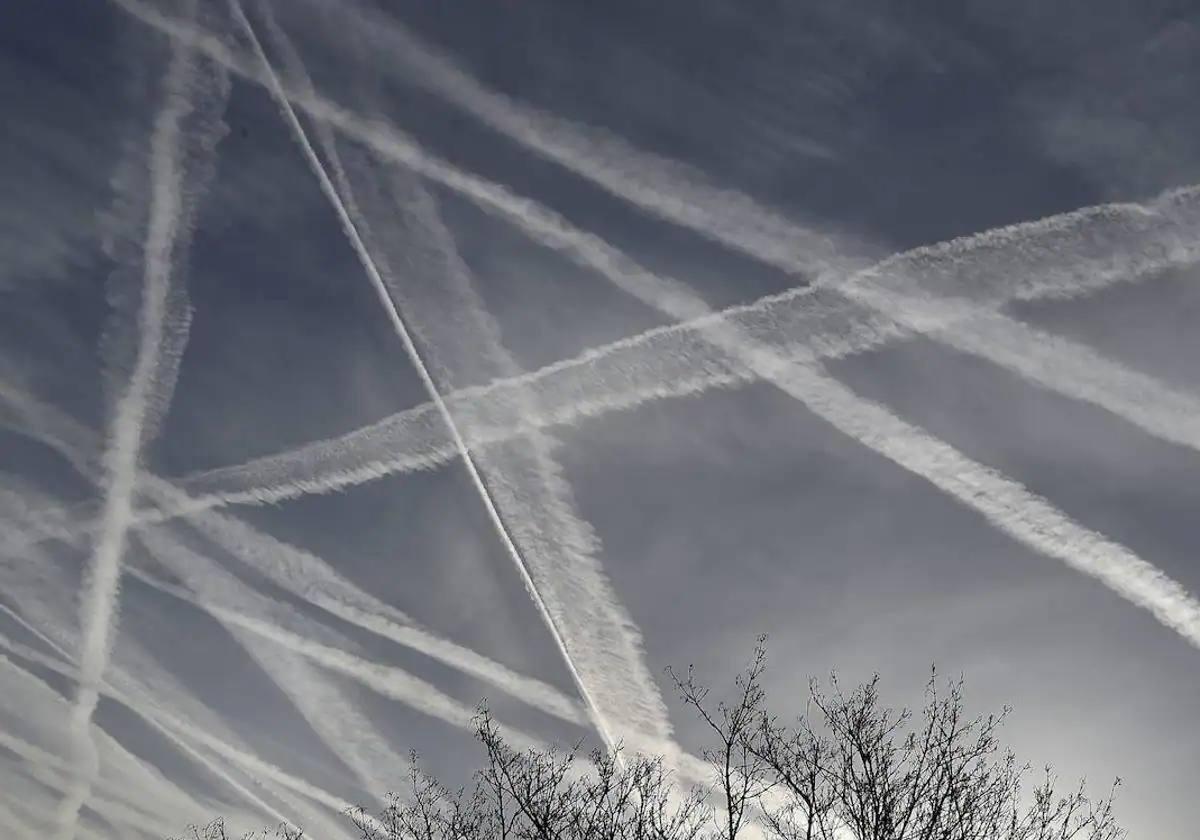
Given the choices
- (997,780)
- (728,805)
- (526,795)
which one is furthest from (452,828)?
(997,780)

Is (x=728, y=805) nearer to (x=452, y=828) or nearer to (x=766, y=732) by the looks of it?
(x=766, y=732)

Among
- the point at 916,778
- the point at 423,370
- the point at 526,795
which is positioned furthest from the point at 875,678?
the point at 423,370

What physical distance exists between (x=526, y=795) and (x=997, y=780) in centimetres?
1105

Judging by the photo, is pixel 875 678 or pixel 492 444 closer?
pixel 875 678

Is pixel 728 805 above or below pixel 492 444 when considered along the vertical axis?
below

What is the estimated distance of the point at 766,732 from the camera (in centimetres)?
2117

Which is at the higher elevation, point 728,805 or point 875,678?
point 875,678

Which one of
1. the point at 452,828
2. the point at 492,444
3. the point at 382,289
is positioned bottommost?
the point at 452,828

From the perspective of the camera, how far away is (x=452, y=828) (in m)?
24.9

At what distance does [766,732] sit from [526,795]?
254 inches

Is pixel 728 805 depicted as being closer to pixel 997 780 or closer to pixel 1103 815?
pixel 997 780

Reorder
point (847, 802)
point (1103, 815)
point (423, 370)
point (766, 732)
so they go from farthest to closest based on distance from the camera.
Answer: point (423, 370) < point (766, 732) < point (847, 802) < point (1103, 815)

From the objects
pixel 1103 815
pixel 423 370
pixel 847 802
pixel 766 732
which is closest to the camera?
pixel 1103 815

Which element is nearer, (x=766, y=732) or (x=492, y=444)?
(x=766, y=732)
